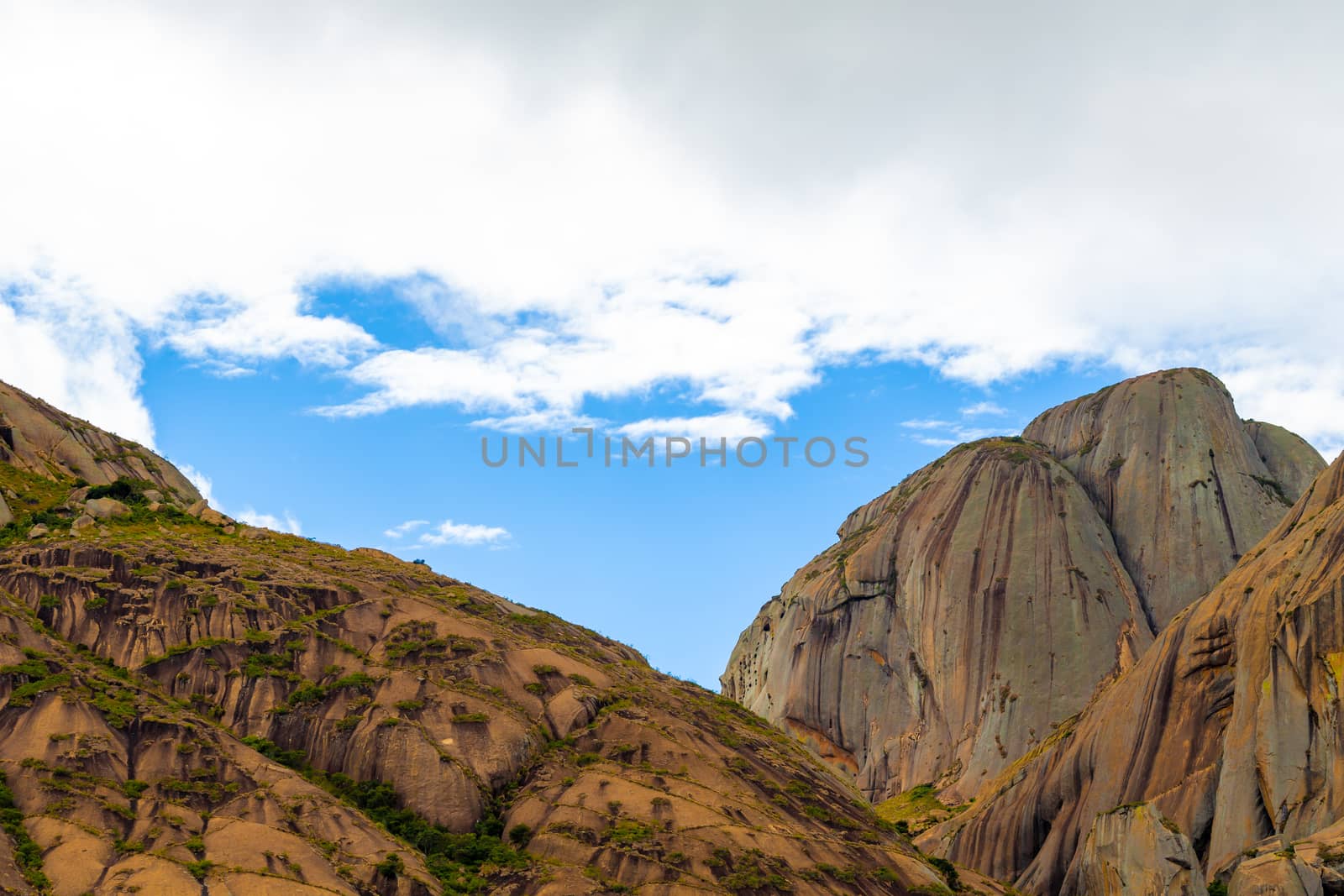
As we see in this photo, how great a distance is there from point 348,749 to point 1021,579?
6471 centimetres

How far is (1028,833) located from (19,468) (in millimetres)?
73944

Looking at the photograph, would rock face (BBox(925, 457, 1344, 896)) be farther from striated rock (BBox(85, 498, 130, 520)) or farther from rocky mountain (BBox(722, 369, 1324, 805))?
striated rock (BBox(85, 498, 130, 520))

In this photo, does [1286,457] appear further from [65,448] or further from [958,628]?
[65,448]

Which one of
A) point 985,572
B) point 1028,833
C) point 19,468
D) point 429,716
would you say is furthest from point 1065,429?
point 19,468

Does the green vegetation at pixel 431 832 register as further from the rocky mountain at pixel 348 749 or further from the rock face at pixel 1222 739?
the rock face at pixel 1222 739

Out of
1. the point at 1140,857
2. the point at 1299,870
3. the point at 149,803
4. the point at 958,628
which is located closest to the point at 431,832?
the point at 149,803

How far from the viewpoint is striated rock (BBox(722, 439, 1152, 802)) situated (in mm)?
103125

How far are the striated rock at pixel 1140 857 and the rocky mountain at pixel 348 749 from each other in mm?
7937

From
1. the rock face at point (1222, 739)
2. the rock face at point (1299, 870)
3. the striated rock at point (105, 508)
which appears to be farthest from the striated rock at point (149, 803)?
the rock face at point (1222, 739)

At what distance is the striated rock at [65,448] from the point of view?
9394 cm

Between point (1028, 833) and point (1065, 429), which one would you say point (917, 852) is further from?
point (1065, 429)

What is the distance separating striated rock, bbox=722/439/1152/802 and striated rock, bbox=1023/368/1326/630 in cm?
331

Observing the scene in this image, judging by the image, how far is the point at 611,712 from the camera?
6950 centimetres

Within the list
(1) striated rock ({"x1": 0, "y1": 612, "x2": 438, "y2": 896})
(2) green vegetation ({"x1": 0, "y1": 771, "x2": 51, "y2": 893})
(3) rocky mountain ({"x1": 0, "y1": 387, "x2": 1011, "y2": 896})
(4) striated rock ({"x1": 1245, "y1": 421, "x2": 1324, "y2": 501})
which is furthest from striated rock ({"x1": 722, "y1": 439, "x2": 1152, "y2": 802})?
(2) green vegetation ({"x1": 0, "y1": 771, "x2": 51, "y2": 893})
